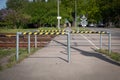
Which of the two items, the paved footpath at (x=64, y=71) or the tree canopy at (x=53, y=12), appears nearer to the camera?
the paved footpath at (x=64, y=71)

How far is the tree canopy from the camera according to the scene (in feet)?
231

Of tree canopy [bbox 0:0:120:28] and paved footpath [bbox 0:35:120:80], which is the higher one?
tree canopy [bbox 0:0:120:28]

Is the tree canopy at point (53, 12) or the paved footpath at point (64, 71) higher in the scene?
the tree canopy at point (53, 12)

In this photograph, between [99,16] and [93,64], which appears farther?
[99,16]

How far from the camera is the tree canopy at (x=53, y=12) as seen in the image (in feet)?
231

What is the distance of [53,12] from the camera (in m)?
69.4

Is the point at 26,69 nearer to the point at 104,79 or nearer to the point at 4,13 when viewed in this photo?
the point at 104,79

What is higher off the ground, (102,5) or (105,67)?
(102,5)

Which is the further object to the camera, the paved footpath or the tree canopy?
the tree canopy

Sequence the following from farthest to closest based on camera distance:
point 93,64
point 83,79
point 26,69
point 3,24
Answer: point 3,24, point 93,64, point 26,69, point 83,79

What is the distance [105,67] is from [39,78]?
3.01 meters

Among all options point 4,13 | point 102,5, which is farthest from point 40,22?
point 102,5

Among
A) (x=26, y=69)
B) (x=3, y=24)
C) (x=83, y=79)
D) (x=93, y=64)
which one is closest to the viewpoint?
(x=83, y=79)

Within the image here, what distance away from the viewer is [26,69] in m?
10.7
